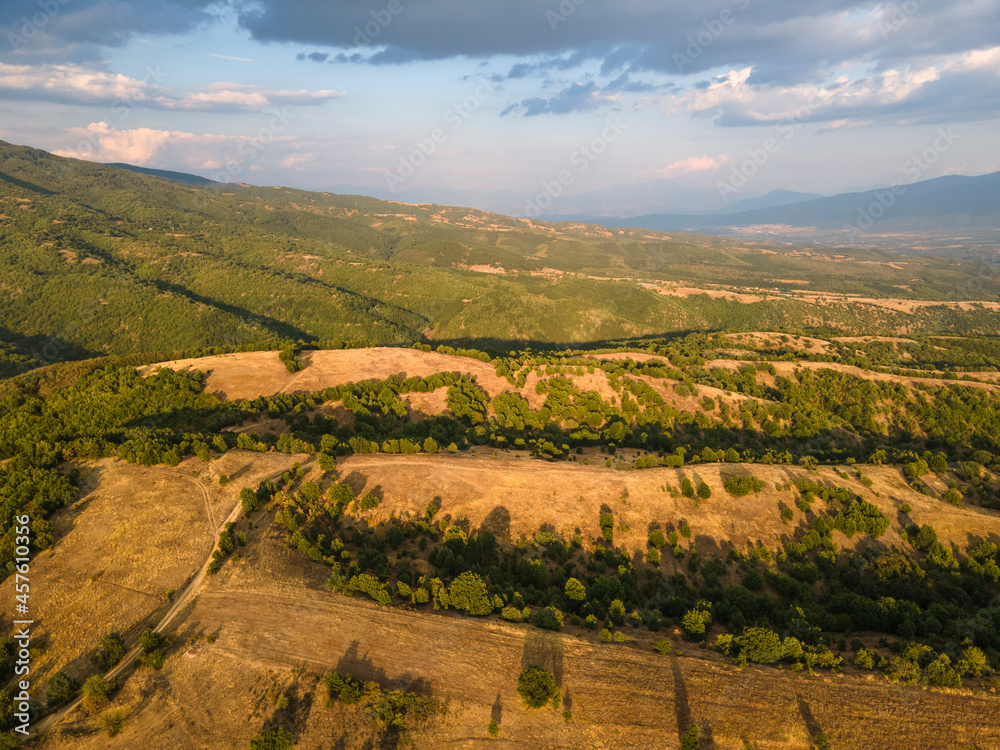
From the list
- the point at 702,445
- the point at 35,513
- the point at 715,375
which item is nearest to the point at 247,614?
the point at 35,513

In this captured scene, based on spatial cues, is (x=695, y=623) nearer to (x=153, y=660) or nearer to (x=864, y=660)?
(x=864, y=660)

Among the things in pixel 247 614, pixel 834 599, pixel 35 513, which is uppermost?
pixel 35 513

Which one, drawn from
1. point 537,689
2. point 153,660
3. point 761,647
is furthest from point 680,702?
point 153,660

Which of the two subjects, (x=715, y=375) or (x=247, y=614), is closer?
(x=247, y=614)

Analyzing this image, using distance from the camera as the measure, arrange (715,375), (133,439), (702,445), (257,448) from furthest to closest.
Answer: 1. (715,375)
2. (702,445)
3. (257,448)
4. (133,439)

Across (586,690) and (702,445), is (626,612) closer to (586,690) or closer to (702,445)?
(586,690)

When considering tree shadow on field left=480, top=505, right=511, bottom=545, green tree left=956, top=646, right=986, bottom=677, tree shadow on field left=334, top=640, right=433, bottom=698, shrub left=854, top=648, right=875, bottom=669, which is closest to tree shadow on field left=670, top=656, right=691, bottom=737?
shrub left=854, top=648, right=875, bottom=669
